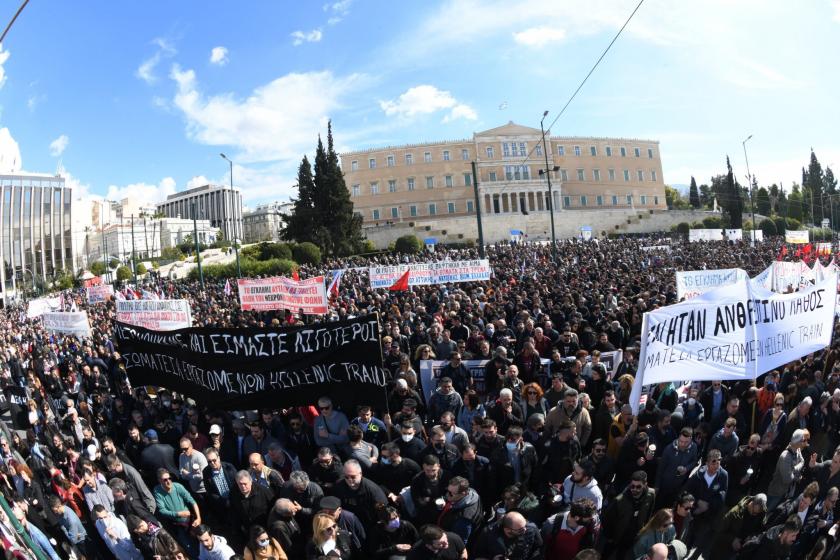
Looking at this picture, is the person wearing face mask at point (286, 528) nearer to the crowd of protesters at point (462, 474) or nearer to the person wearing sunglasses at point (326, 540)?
the crowd of protesters at point (462, 474)

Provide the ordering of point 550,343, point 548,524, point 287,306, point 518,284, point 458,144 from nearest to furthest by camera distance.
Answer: point 548,524
point 550,343
point 287,306
point 518,284
point 458,144

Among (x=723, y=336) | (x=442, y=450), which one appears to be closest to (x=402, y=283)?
(x=723, y=336)

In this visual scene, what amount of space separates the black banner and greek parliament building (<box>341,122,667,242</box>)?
240ft

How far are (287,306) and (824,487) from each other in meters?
11.9

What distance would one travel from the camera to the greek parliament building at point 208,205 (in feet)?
499

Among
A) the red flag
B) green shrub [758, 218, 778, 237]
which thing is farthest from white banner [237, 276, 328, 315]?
green shrub [758, 218, 778, 237]

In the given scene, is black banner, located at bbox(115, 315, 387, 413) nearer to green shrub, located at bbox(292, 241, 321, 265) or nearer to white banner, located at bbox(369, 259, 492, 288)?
white banner, located at bbox(369, 259, 492, 288)

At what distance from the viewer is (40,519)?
6.09m

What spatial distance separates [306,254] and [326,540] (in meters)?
44.1

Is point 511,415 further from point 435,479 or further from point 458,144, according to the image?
point 458,144

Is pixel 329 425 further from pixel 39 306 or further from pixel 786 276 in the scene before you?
pixel 39 306

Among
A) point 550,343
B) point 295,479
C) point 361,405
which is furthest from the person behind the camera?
point 550,343

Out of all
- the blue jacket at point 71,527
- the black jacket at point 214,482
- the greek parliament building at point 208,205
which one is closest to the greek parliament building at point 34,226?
the greek parliament building at point 208,205

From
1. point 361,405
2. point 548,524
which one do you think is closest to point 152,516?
point 361,405
